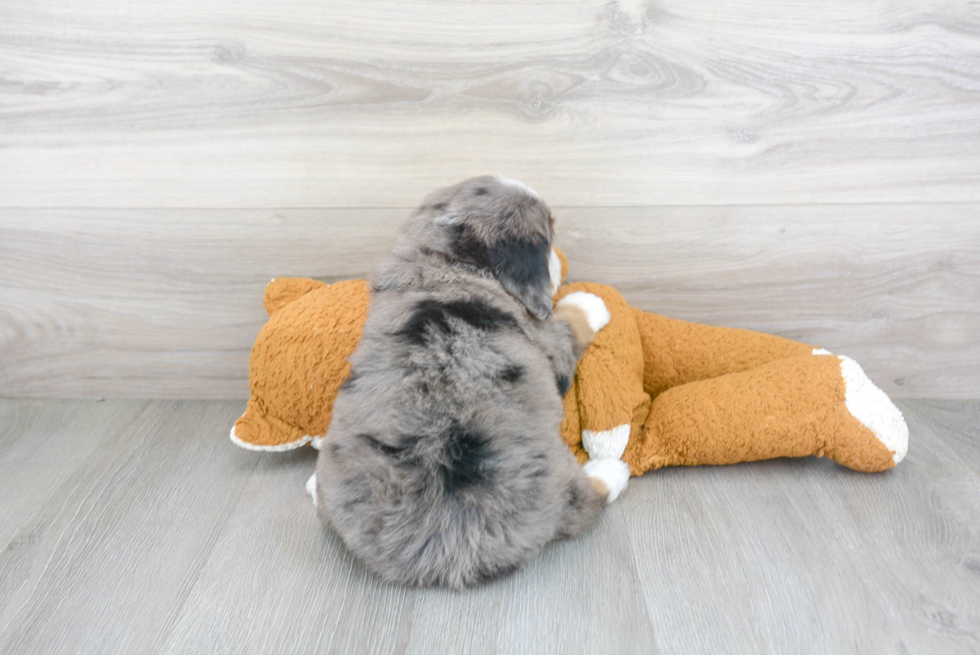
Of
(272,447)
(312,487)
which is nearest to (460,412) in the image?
(312,487)

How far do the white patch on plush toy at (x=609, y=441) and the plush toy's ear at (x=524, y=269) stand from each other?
0.25m

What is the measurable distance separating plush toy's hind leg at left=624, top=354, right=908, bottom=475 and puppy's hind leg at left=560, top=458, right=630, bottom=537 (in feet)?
0.27

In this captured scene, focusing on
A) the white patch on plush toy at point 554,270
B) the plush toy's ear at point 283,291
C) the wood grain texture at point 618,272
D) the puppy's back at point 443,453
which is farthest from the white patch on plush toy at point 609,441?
the plush toy's ear at point 283,291

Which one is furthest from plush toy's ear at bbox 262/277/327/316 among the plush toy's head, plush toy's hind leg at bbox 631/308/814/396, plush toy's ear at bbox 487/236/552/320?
plush toy's hind leg at bbox 631/308/814/396

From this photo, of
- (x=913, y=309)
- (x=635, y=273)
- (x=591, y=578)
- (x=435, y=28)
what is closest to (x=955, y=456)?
(x=913, y=309)

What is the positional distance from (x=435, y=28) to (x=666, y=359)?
807 millimetres

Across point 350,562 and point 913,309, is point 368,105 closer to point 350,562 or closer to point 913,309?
point 350,562

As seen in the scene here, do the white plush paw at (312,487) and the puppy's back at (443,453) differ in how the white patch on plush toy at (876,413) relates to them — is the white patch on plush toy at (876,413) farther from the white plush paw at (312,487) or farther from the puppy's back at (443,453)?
the white plush paw at (312,487)

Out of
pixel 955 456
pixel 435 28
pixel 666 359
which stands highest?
pixel 435 28

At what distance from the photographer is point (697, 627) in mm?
893

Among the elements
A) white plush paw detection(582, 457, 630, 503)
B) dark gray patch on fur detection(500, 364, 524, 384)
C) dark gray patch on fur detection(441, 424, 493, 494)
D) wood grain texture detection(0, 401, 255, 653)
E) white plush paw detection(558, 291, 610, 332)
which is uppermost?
dark gray patch on fur detection(500, 364, 524, 384)

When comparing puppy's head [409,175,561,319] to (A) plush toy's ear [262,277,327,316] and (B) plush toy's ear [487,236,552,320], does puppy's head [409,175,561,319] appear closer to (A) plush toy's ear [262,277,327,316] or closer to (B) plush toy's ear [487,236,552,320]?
(B) plush toy's ear [487,236,552,320]

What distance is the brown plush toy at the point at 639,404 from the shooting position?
1179mm

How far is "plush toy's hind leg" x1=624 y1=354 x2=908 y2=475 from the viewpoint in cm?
117
